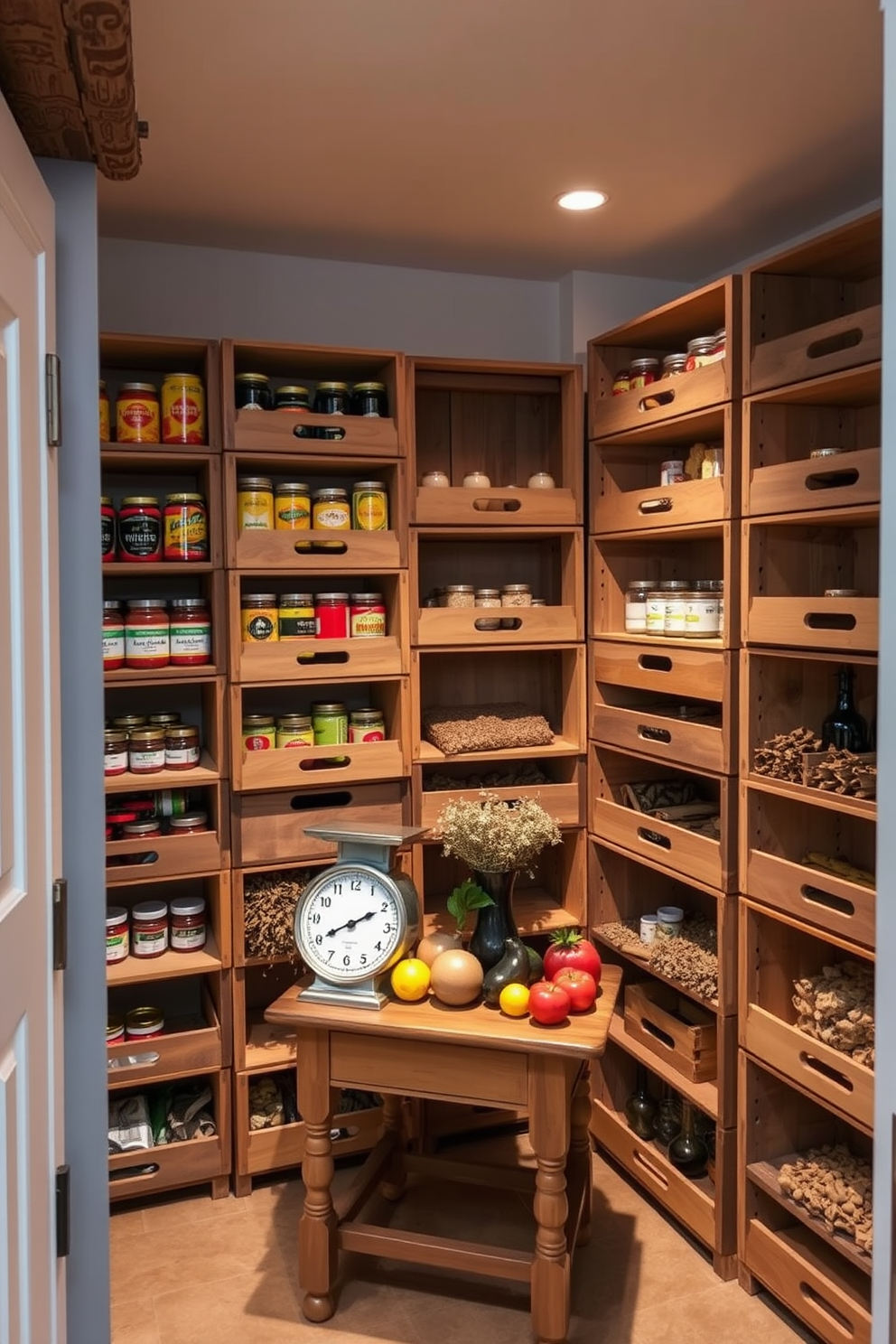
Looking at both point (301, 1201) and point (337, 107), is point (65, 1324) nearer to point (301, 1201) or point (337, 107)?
point (301, 1201)

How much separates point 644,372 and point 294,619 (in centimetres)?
111

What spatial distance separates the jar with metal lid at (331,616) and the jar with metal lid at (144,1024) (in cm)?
108

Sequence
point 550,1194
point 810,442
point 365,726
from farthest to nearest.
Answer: point 365,726 < point 810,442 < point 550,1194

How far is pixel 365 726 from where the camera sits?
2.82 metres

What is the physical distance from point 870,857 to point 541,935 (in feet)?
3.52

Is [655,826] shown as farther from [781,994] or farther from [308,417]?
[308,417]

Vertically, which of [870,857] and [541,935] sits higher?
[870,857]

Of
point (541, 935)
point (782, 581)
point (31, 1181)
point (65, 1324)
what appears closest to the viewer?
point (31, 1181)

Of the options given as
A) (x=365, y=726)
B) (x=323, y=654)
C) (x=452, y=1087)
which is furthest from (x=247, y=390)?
(x=452, y=1087)

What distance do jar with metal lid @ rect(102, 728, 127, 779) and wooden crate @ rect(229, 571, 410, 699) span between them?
0.32 meters

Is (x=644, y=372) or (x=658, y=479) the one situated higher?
(x=644, y=372)

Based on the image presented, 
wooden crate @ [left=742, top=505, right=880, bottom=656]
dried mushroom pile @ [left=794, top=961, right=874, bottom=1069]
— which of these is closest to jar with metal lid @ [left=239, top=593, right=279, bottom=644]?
wooden crate @ [left=742, top=505, right=880, bottom=656]

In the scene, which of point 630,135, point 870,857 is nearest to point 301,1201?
point 870,857

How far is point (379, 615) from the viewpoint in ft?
9.22
